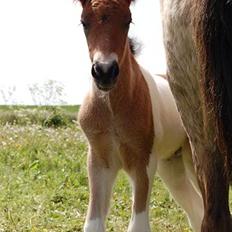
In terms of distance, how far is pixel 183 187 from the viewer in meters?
6.54

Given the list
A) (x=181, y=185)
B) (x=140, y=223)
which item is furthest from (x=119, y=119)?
(x=181, y=185)

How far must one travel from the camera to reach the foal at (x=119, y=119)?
5328mm

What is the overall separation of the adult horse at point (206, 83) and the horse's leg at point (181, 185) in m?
2.58

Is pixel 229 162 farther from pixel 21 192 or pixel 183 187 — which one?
pixel 21 192

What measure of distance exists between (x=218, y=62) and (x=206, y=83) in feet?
0.30

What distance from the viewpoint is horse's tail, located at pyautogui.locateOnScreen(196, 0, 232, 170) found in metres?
2.85

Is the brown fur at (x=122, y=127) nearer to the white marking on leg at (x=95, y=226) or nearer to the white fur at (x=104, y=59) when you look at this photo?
the white marking on leg at (x=95, y=226)

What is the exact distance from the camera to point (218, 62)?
2.93m

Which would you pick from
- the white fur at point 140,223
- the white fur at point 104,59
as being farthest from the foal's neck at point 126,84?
the white fur at point 140,223

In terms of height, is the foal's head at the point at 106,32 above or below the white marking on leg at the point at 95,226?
above

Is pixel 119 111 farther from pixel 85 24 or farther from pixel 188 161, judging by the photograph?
pixel 188 161

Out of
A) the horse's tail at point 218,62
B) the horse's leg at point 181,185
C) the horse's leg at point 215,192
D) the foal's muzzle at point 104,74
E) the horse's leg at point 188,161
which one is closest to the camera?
the horse's tail at point 218,62

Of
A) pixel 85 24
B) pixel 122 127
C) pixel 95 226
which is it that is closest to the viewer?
pixel 95 226

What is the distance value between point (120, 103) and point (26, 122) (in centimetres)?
912
